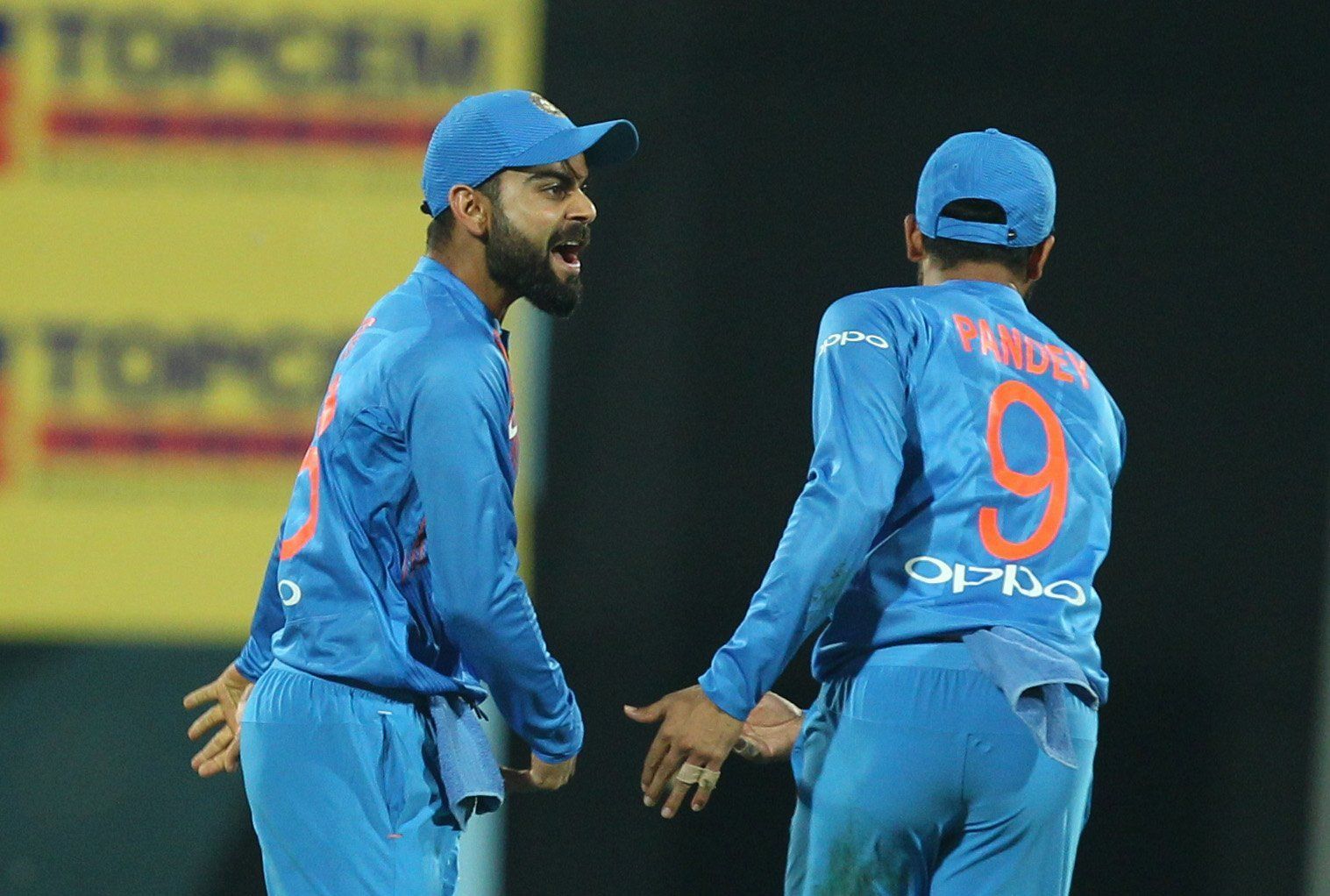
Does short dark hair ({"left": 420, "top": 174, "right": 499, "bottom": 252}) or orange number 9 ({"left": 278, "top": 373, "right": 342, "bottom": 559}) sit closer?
orange number 9 ({"left": 278, "top": 373, "right": 342, "bottom": 559})

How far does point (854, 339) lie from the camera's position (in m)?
2.53

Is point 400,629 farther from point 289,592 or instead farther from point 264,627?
point 264,627

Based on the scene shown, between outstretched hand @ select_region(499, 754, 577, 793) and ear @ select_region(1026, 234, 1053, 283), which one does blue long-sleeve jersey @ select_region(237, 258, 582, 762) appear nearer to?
outstretched hand @ select_region(499, 754, 577, 793)

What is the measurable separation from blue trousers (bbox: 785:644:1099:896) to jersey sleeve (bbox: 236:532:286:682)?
947 mm

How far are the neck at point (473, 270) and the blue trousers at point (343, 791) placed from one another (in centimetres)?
66

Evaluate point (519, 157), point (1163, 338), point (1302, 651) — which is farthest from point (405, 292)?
point (1302, 651)

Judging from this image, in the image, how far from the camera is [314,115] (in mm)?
4281

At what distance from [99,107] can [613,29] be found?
1416 millimetres

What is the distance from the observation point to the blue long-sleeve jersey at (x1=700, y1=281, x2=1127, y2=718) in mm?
2402

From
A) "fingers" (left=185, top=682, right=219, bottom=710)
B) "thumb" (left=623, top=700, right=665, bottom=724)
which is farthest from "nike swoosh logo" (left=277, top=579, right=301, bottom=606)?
"thumb" (left=623, top=700, right=665, bottom=724)

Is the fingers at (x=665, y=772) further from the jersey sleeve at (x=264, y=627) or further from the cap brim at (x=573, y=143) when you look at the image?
the cap brim at (x=573, y=143)

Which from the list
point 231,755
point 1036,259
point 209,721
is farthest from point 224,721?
point 1036,259

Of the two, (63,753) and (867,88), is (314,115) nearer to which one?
(867,88)

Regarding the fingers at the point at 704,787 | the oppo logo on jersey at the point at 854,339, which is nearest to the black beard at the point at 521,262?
the oppo logo on jersey at the point at 854,339
